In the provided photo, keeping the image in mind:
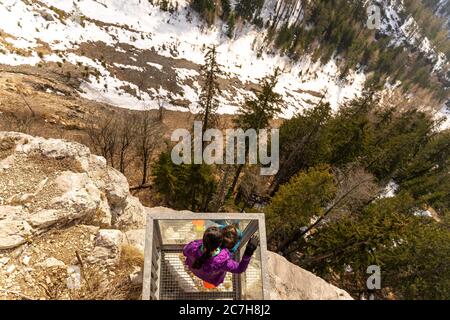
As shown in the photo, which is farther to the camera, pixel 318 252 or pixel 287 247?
pixel 287 247

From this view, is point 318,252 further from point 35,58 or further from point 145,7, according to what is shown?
point 145,7

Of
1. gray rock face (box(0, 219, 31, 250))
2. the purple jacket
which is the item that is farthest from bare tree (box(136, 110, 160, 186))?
the purple jacket

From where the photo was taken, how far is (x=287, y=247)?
23.1 m

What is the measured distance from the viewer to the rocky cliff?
6527mm

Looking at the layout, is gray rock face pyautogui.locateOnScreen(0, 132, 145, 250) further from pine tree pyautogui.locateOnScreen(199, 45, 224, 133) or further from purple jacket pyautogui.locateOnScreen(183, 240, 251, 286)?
pine tree pyautogui.locateOnScreen(199, 45, 224, 133)

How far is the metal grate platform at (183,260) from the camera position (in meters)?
5.43

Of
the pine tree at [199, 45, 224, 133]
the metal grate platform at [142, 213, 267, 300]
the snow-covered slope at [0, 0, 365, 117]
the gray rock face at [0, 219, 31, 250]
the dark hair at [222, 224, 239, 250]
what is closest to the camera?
the dark hair at [222, 224, 239, 250]

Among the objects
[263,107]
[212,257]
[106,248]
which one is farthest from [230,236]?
[263,107]

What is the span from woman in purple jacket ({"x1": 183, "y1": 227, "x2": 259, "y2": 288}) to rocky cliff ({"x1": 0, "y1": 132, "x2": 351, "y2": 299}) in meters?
2.04

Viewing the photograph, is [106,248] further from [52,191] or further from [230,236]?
[230,236]

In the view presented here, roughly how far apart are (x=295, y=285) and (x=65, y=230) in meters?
7.29

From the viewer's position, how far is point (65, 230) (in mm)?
7754
